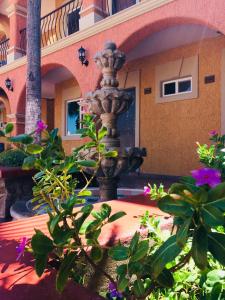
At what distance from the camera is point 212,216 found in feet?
2.59

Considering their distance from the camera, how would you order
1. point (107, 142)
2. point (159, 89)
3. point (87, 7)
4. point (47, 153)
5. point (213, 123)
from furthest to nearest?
point (159, 89) → point (87, 7) → point (213, 123) → point (107, 142) → point (47, 153)

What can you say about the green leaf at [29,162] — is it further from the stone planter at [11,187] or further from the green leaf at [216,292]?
the stone planter at [11,187]

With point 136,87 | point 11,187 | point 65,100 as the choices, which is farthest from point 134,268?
point 65,100

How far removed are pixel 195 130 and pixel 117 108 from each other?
4.29 metres

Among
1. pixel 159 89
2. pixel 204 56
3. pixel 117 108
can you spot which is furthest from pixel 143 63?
pixel 117 108

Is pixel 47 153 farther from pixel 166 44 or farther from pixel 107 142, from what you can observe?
pixel 166 44

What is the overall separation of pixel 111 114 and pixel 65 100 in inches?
334

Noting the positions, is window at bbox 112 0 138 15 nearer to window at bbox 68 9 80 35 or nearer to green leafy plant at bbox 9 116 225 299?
window at bbox 68 9 80 35

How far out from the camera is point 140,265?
112 centimetres

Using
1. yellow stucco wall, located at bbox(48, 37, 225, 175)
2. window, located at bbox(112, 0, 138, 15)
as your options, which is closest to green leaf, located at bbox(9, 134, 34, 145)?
yellow stucco wall, located at bbox(48, 37, 225, 175)

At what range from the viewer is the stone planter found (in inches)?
173

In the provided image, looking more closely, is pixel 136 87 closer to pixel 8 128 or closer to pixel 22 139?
pixel 8 128

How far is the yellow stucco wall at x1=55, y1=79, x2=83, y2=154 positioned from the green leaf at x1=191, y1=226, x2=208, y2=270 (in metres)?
10.1

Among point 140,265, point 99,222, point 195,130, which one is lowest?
point 140,265
